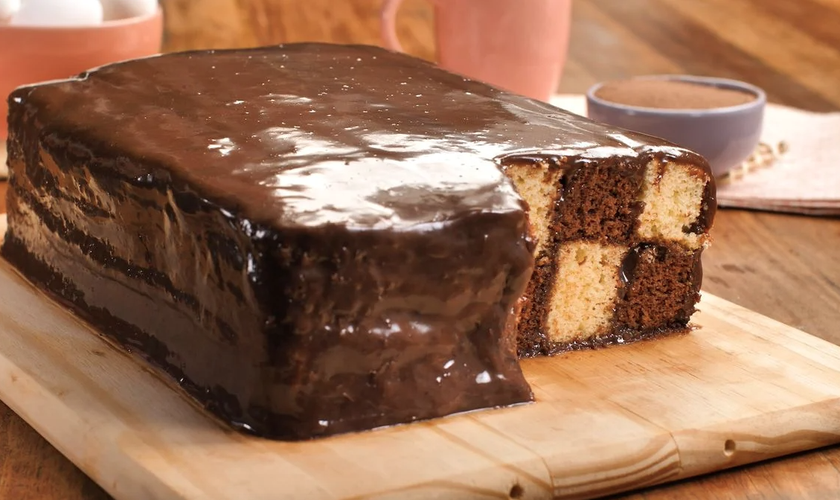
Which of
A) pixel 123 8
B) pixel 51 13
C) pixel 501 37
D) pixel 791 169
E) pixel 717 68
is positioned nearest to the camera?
pixel 51 13

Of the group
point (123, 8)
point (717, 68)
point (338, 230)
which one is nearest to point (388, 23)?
point (123, 8)

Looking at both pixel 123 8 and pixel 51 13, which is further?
pixel 123 8

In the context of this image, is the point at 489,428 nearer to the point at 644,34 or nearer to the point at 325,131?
the point at 325,131

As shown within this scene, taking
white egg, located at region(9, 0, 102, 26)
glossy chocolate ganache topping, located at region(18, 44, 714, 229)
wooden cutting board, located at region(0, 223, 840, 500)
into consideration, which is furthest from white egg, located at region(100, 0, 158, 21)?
wooden cutting board, located at region(0, 223, 840, 500)

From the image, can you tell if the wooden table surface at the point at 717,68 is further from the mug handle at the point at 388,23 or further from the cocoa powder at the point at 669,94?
the mug handle at the point at 388,23

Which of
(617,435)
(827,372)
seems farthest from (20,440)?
(827,372)

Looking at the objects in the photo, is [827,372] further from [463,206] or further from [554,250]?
[463,206]

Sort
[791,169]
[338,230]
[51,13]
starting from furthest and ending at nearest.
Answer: [791,169] → [51,13] → [338,230]

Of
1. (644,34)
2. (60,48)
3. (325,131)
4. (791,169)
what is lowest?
(644,34)
